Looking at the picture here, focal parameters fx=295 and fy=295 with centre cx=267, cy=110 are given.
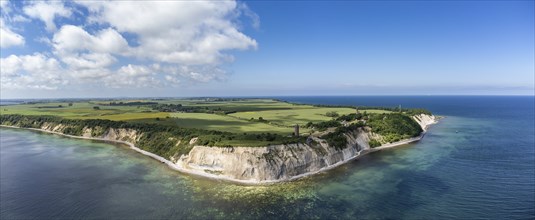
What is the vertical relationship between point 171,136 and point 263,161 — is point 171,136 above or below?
above

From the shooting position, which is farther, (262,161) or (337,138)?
(337,138)

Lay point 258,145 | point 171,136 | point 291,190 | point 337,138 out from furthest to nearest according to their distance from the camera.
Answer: point 171,136 → point 337,138 → point 258,145 → point 291,190

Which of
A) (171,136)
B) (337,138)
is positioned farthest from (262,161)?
(171,136)

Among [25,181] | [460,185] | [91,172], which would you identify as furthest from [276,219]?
[25,181]

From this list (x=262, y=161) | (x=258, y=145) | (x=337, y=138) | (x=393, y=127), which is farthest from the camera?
(x=393, y=127)

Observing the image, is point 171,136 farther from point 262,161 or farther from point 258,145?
point 262,161

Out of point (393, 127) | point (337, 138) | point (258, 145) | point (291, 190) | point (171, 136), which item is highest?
point (258, 145)

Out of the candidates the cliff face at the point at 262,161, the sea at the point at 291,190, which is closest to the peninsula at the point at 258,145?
the cliff face at the point at 262,161
